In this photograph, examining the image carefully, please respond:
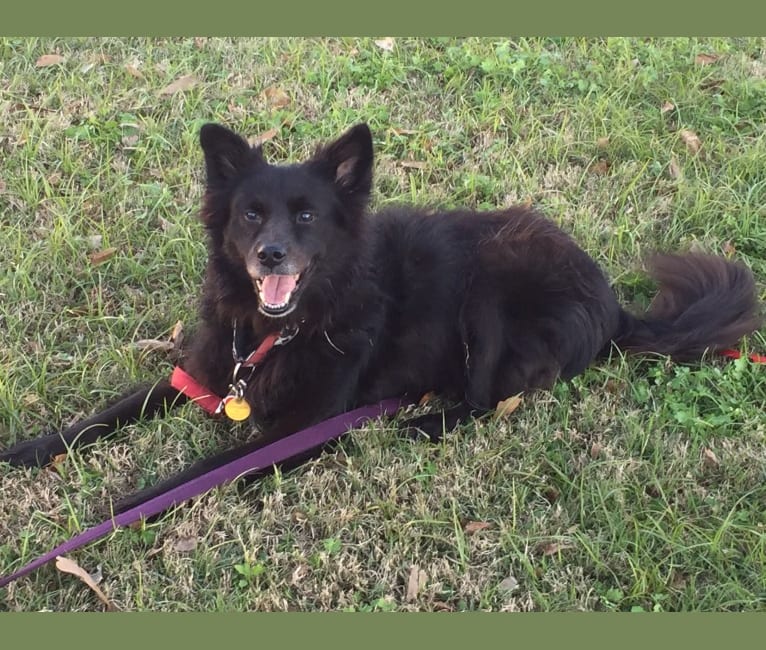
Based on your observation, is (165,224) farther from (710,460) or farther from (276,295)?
(710,460)

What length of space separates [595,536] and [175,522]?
A: 148cm

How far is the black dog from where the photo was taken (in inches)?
115

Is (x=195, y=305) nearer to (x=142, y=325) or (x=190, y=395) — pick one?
(x=142, y=325)

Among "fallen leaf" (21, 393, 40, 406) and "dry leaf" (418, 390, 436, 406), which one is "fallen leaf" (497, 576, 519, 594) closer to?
"dry leaf" (418, 390, 436, 406)

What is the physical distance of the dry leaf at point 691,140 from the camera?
184 inches

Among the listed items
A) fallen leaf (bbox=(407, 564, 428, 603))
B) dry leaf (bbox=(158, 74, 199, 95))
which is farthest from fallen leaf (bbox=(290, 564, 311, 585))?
dry leaf (bbox=(158, 74, 199, 95))

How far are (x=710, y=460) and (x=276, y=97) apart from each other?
3353 millimetres

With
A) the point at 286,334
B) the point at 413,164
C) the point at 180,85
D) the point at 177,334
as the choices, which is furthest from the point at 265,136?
the point at 286,334

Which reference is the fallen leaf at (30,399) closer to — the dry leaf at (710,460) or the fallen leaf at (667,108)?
the dry leaf at (710,460)

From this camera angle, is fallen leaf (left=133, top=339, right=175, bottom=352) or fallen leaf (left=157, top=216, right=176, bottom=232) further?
fallen leaf (left=157, top=216, right=176, bottom=232)

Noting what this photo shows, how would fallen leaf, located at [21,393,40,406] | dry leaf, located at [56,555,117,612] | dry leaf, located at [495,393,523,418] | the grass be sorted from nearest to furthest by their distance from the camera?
dry leaf, located at [56,555,117,612]
the grass
fallen leaf, located at [21,393,40,406]
dry leaf, located at [495,393,523,418]

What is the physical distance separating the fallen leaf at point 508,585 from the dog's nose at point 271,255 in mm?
1354

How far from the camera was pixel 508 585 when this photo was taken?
2557mm

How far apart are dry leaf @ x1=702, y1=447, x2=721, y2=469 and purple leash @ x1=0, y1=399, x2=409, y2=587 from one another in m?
1.28
